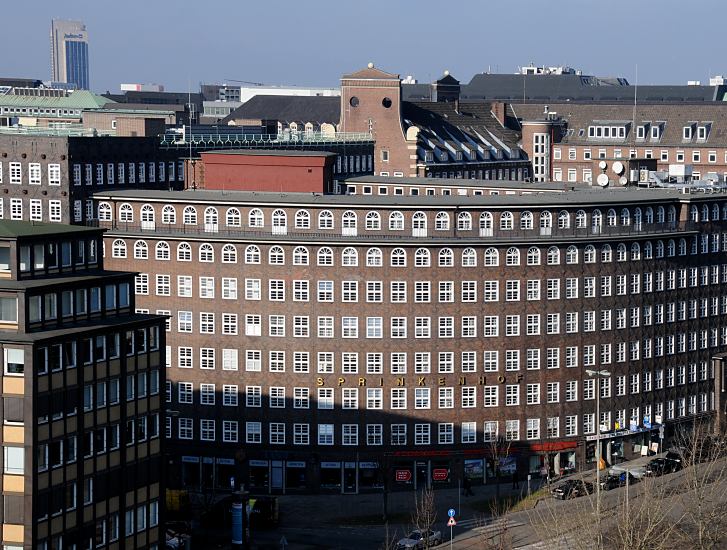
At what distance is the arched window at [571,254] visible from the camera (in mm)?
150125

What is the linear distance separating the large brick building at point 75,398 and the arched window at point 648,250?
5422cm

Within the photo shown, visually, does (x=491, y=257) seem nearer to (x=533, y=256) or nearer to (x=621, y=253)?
(x=533, y=256)

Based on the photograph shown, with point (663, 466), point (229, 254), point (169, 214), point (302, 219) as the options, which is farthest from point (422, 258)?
point (663, 466)

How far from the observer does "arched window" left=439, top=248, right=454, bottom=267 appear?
481 feet

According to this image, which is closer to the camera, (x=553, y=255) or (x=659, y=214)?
(x=553, y=255)

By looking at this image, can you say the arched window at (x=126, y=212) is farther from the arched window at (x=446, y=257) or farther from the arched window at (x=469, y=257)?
the arched window at (x=469, y=257)

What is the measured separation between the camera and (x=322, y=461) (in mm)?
148000

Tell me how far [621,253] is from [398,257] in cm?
1920

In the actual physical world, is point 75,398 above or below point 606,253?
below

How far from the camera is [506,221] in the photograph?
147500 mm

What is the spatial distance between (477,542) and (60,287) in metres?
38.1

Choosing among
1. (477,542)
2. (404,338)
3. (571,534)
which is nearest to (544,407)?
(404,338)

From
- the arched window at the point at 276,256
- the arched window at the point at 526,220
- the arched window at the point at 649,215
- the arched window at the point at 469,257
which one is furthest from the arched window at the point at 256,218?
the arched window at the point at 649,215

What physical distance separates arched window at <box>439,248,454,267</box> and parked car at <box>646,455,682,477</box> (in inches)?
868
